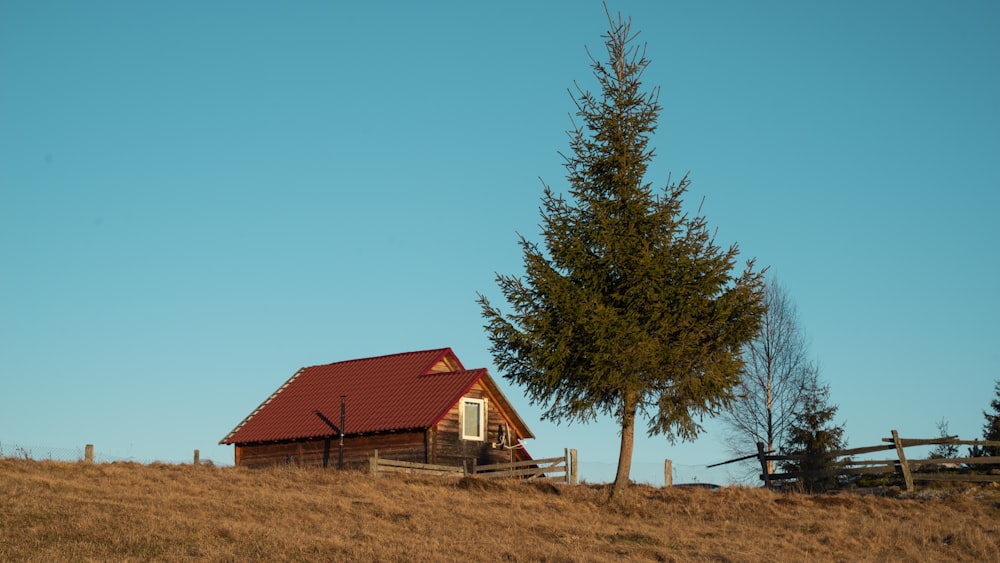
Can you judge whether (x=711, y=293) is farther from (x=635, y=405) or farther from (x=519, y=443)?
(x=519, y=443)

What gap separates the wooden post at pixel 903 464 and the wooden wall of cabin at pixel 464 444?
662 inches

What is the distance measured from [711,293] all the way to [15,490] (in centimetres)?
1869

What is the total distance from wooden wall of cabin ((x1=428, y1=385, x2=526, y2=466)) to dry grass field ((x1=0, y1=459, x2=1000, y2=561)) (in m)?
8.80

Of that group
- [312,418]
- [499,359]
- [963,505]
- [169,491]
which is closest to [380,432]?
[312,418]

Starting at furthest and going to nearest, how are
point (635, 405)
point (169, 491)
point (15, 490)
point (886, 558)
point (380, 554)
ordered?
point (635, 405), point (169, 491), point (15, 490), point (886, 558), point (380, 554)

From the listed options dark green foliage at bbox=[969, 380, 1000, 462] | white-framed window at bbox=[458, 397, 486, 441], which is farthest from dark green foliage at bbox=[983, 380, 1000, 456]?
white-framed window at bbox=[458, 397, 486, 441]

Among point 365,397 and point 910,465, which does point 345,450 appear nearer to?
point 365,397

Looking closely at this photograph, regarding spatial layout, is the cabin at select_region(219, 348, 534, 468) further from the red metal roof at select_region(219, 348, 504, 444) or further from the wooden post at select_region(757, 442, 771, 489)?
the wooden post at select_region(757, 442, 771, 489)

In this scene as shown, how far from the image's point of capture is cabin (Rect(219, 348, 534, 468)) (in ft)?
135

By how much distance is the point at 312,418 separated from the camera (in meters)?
44.1

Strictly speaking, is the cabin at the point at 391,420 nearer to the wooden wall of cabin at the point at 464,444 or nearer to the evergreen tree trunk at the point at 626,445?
the wooden wall of cabin at the point at 464,444

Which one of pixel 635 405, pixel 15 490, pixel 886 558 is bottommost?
pixel 886 558

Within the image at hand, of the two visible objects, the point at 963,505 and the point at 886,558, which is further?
the point at 963,505

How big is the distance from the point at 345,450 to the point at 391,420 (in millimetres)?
2918
